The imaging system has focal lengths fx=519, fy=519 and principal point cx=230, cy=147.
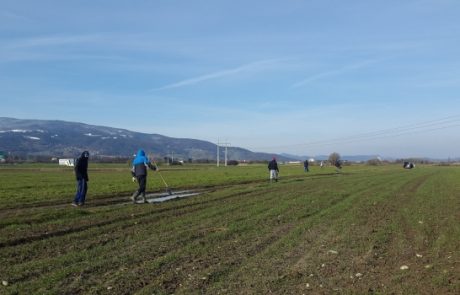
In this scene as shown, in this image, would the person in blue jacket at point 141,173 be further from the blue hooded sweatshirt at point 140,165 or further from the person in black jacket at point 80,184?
the person in black jacket at point 80,184

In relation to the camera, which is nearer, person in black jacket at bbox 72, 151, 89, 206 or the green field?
the green field

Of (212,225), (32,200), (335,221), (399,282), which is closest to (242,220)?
(212,225)

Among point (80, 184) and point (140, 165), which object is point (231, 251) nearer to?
point (140, 165)

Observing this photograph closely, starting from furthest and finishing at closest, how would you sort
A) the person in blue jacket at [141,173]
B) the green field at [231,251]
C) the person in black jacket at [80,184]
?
the person in blue jacket at [141,173]
the person in black jacket at [80,184]
the green field at [231,251]

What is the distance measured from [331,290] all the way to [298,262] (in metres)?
1.72

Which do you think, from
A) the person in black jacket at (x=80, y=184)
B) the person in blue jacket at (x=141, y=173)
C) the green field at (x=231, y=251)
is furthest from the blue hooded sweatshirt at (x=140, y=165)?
the green field at (x=231, y=251)

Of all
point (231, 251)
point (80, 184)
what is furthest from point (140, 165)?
point (231, 251)

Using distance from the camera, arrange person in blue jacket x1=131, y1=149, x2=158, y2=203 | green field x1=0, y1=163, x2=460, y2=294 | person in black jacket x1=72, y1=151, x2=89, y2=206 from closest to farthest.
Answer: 1. green field x1=0, y1=163, x2=460, y2=294
2. person in black jacket x1=72, y1=151, x2=89, y2=206
3. person in blue jacket x1=131, y1=149, x2=158, y2=203

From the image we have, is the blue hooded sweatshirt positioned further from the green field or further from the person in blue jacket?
the green field

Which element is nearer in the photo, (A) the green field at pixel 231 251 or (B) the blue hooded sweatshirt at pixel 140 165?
(A) the green field at pixel 231 251

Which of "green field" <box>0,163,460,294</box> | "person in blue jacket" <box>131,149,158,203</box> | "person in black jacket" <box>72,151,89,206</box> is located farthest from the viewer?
"person in blue jacket" <box>131,149,158,203</box>

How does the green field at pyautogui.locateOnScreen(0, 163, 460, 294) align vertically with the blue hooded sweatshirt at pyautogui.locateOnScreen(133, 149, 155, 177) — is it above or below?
below

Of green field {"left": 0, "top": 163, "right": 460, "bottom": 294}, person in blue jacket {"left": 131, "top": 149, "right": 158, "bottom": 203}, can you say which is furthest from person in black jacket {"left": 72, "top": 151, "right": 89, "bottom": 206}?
green field {"left": 0, "top": 163, "right": 460, "bottom": 294}

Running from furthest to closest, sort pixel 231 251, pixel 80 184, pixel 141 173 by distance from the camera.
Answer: pixel 141 173 < pixel 80 184 < pixel 231 251
